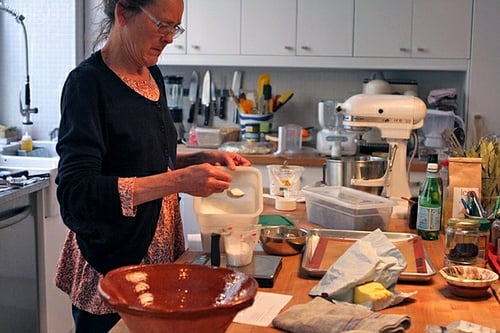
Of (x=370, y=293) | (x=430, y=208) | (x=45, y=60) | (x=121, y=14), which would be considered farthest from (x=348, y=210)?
(x=45, y=60)

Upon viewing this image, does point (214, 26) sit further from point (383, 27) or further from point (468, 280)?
point (468, 280)

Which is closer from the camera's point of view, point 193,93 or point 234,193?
point 234,193

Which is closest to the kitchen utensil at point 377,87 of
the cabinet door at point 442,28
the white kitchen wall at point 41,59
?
the cabinet door at point 442,28

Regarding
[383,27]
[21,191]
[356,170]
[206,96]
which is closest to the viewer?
[356,170]

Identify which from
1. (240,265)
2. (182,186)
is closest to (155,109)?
(182,186)

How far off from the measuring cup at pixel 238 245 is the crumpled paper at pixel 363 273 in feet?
0.69

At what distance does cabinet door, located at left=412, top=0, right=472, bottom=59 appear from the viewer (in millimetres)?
3908

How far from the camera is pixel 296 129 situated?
13.1 feet

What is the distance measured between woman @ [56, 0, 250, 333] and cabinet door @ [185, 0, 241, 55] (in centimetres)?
211

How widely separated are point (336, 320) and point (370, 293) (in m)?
0.20

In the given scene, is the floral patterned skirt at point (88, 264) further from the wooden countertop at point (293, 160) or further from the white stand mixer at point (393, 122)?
the wooden countertop at point (293, 160)

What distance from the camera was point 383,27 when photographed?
3.98 metres

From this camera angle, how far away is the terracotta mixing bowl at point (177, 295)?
46.5 inches

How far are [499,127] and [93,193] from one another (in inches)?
113
